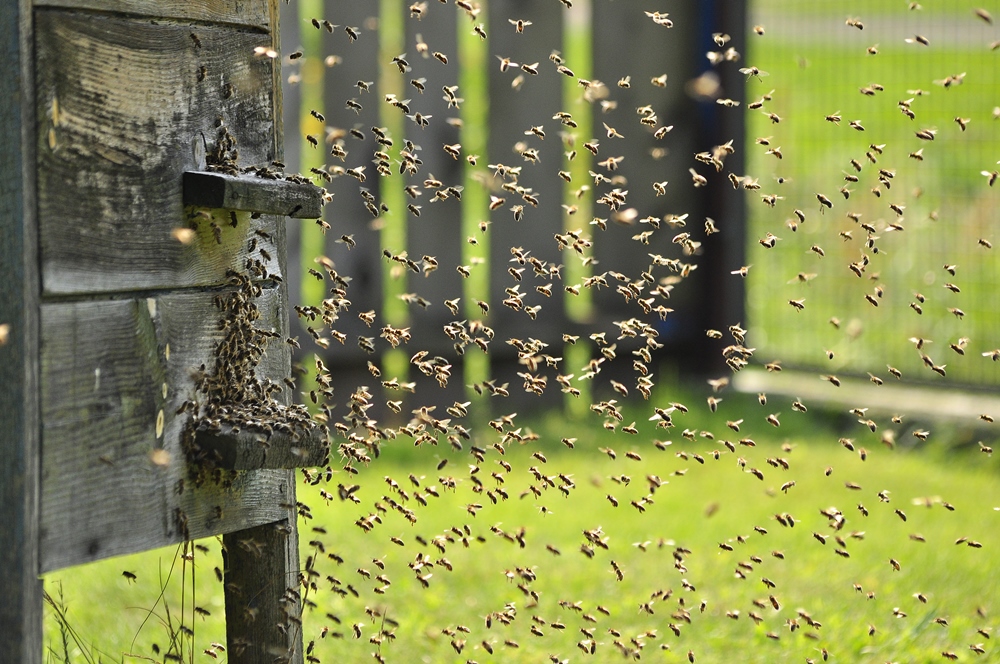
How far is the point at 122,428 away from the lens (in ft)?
8.36

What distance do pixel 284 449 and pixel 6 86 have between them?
3.07 ft

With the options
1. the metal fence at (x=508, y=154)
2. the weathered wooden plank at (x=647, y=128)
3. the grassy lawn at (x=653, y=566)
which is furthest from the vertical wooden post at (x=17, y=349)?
the weathered wooden plank at (x=647, y=128)

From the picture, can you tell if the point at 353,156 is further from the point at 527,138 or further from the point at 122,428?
the point at 122,428

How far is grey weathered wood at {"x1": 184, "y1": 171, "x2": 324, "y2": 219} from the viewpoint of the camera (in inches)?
103

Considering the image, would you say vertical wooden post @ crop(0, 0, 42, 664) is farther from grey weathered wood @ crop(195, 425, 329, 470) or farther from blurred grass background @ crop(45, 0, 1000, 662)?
blurred grass background @ crop(45, 0, 1000, 662)

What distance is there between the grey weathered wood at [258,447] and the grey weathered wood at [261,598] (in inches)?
13.4

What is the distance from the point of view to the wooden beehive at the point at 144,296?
7.68 feet

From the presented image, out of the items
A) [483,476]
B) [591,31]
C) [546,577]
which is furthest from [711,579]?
[591,31]

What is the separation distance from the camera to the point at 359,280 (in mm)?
7121

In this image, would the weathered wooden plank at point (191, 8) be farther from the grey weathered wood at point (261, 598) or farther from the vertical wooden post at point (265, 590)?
the grey weathered wood at point (261, 598)

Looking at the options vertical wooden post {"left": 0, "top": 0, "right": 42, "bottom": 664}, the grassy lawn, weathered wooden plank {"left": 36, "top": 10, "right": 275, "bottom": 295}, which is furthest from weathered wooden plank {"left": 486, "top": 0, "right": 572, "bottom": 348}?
vertical wooden post {"left": 0, "top": 0, "right": 42, "bottom": 664}

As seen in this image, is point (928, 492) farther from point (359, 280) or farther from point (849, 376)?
point (359, 280)

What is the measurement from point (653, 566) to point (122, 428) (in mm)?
3065

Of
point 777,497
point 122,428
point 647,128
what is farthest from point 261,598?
point 647,128
